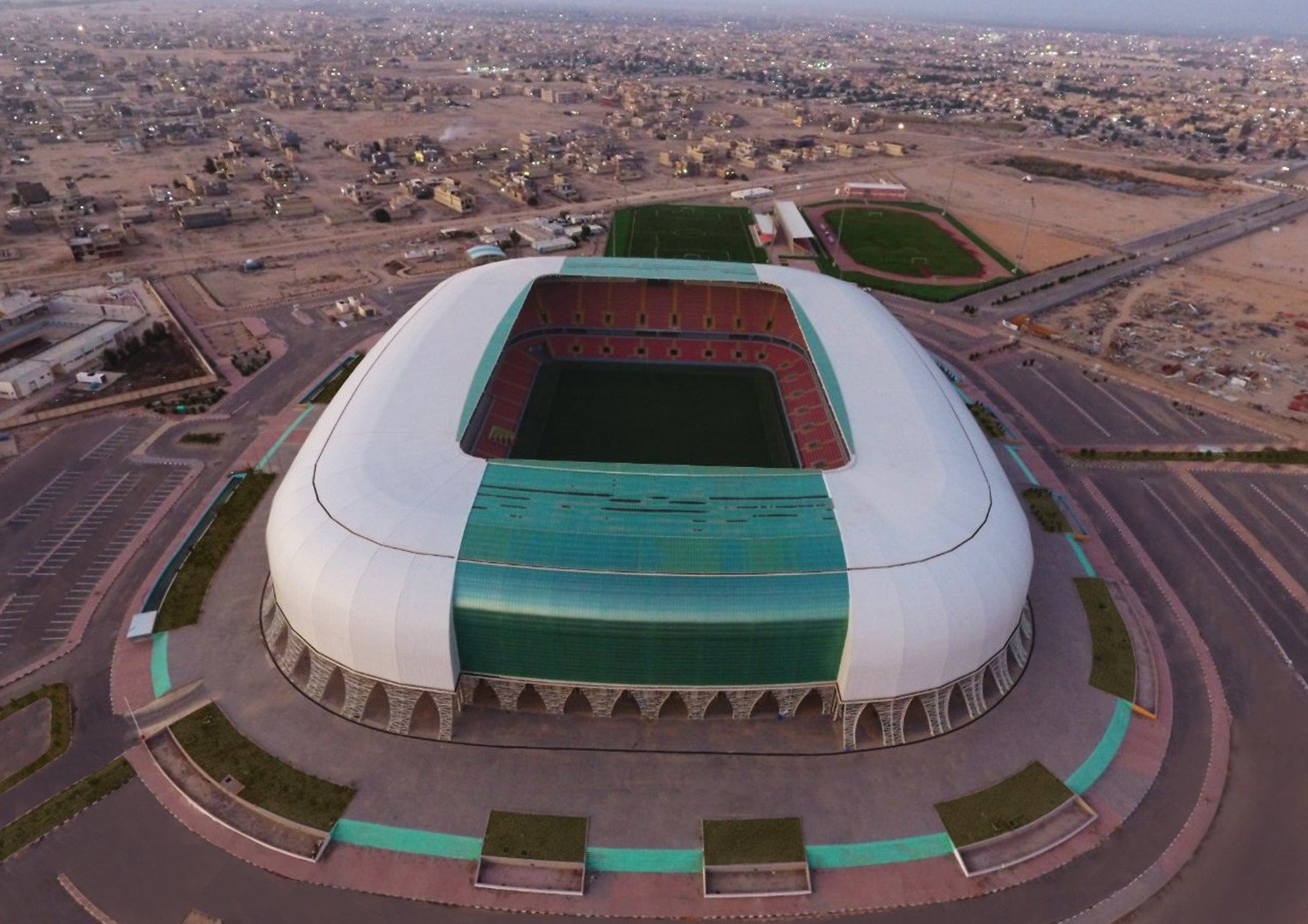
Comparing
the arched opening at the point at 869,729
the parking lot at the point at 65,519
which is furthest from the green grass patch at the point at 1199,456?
the parking lot at the point at 65,519

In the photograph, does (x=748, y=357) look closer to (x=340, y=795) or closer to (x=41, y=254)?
(x=340, y=795)

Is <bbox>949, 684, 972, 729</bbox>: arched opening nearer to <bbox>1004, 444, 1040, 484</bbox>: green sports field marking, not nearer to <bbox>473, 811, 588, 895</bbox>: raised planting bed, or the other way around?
<bbox>473, 811, 588, 895</bbox>: raised planting bed

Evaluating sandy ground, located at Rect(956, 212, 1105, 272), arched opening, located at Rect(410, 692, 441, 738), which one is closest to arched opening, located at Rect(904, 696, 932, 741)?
arched opening, located at Rect(410, 692, 441, 738)

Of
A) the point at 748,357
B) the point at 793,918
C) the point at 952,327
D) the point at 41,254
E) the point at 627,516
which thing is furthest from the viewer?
the point at 41,254

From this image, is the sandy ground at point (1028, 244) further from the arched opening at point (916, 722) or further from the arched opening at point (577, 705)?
the arched opening at point (577, 705)

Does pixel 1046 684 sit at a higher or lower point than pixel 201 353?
lower

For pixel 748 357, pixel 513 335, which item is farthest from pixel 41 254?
pixel 748 357
